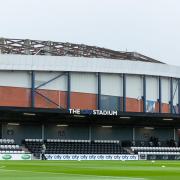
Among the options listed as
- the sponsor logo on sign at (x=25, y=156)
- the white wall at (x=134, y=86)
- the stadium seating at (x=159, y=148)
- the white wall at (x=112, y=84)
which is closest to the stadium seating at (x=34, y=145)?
the sponsor logo on sign at (x=25, y=156)

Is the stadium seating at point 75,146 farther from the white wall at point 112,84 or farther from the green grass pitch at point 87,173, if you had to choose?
the green grass pitch at point 87,173

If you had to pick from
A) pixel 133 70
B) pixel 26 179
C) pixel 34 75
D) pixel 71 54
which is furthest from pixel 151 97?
pixel 26 179

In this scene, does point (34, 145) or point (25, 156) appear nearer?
point (25, 156)

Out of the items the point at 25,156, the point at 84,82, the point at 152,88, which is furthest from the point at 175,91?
the point at 25,156

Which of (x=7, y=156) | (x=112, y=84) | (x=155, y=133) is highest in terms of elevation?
(x=112, y=84)

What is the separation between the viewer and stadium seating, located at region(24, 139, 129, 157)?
76438mm

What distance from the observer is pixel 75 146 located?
263 ft

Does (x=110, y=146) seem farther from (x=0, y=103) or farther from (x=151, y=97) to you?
(x=0, y=103)

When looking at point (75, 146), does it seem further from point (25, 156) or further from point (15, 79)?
point (25, 156)

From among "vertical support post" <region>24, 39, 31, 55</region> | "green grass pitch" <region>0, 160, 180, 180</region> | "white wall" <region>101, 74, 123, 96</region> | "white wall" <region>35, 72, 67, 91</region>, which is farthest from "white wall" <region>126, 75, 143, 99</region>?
"green grass pitch" <region>0, 160, 180, 180</region>

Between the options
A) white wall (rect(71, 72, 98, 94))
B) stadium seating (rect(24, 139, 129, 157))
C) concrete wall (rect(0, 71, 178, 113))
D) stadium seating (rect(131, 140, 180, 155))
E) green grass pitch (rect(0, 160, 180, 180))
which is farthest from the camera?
white wall (rect(71, 72, 98, 94))

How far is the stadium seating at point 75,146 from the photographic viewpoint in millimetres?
76438

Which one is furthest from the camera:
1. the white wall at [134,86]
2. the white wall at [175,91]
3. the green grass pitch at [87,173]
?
the white wall at [175,91]

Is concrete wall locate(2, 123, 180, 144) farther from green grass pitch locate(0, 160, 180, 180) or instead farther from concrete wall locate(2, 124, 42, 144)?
green grass pitch locate(0, 160, 180, 180)
